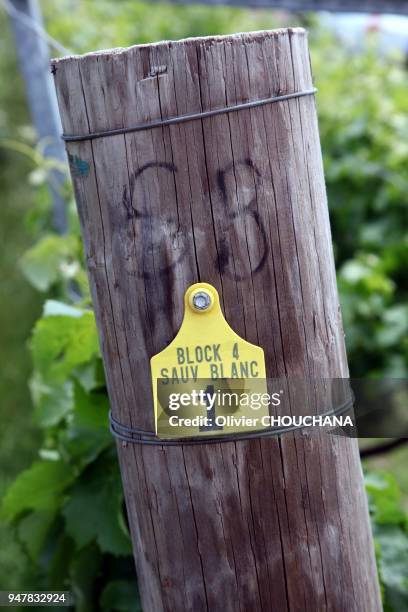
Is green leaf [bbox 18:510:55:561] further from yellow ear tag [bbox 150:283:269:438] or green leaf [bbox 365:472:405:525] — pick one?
yellow ear tag [bbox 150:283:269:438]

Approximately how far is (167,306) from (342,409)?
44cm

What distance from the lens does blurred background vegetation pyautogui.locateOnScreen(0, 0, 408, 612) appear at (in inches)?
104

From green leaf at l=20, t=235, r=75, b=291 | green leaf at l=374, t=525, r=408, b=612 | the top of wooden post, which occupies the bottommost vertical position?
green leaf at l=374, t=525, r=408, b=612

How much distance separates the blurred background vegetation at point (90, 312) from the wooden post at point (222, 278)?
0.74m

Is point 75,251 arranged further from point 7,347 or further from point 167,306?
point 7,347

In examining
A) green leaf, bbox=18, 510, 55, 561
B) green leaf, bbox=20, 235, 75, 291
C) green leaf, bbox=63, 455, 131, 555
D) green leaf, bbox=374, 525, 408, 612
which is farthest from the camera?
green leaf, bbox=20, 235, 75, 291

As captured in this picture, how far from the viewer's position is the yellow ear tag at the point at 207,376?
66.2 inches

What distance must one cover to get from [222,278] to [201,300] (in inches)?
2.3

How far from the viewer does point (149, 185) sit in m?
1.65

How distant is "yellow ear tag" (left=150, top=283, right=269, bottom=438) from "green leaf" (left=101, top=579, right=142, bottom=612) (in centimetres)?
108

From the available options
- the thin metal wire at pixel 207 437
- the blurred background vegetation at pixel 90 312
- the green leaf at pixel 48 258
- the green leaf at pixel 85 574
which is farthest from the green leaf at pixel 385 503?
the green leaf at pixel 48 258

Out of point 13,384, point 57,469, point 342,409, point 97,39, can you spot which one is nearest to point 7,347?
point 13,384

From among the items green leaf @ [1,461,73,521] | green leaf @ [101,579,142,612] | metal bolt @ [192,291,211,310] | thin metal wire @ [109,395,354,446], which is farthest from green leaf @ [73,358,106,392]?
metal bolt @ [192,291,211,310]

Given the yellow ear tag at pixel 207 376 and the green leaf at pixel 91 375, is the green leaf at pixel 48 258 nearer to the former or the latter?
the green leaf at pixel 91 375
